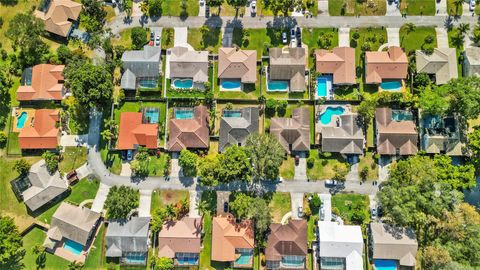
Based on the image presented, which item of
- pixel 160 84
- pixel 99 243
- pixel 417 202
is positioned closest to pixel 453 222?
pixel 417 202

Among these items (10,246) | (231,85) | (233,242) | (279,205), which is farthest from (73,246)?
Result: (231,85)

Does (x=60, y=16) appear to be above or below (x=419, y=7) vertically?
below

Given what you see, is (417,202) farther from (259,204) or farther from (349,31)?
(349,31)

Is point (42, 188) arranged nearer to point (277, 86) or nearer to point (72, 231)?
point (72, 231)

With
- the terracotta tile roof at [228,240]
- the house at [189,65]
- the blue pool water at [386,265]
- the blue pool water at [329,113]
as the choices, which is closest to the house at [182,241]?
the terracotta tile roof at [228,240]

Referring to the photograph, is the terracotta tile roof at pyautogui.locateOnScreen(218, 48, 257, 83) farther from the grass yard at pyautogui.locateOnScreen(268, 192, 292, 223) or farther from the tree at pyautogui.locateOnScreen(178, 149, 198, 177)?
the grass yard at pyautogui.locateOnScreen(268, 192, 292, 223)
